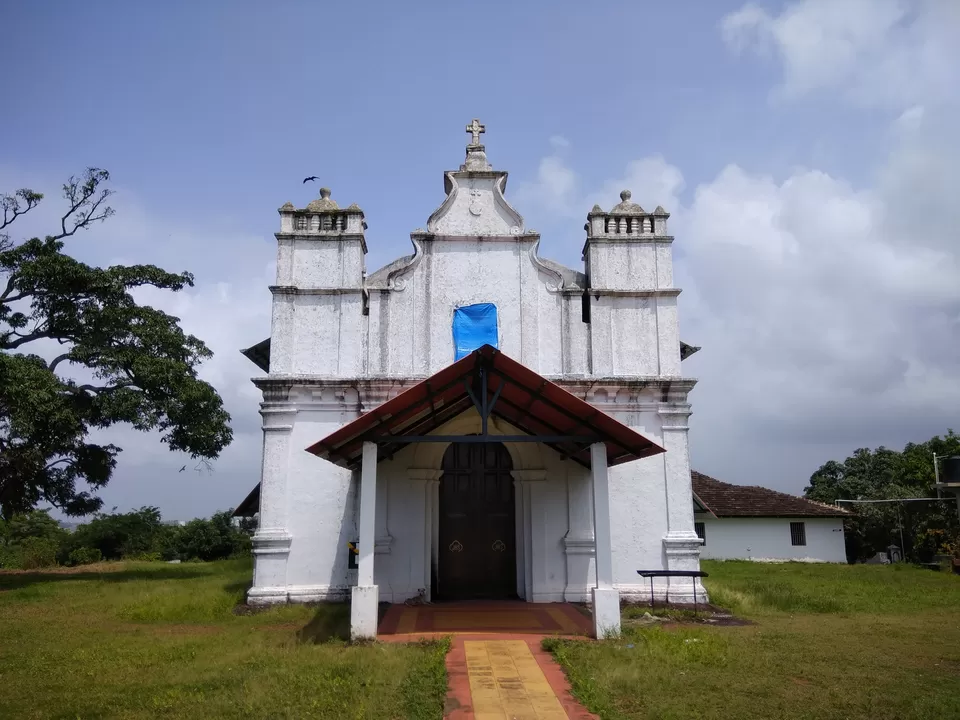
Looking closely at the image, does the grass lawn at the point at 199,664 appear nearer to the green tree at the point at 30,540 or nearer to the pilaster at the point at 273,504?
the pilaster at the point at 273,504

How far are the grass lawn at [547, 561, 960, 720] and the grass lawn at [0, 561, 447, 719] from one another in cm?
177

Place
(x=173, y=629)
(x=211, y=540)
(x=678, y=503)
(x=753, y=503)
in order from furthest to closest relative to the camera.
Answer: (x=753, y=503), (x=211, y=540), (x=678, y=503), (x=173, y=629)

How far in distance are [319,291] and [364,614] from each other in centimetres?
616

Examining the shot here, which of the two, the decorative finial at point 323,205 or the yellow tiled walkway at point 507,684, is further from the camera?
the decorative finial at point 323,205

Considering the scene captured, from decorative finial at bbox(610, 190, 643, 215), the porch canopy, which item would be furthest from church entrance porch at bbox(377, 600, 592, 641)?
decorative finial at bbox(610, 190, 643, 215)

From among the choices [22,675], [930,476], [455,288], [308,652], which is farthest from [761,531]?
[22,675]

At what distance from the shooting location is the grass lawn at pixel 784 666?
21.6ft

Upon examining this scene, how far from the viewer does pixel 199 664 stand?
27.8 feet

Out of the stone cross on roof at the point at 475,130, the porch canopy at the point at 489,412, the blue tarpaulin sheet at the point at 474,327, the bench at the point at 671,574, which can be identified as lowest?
the bench at the point at 671,574

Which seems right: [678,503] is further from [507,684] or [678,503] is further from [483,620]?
[507,684]

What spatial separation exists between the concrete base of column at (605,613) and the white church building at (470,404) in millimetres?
2428

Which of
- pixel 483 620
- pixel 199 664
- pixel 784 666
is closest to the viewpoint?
pixel 784 666

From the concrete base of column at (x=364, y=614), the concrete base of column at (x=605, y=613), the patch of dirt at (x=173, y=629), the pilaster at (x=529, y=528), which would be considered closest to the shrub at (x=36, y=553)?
the patch of dirt at (x=173, y=629)

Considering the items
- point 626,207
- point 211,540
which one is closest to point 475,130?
point 626,207
